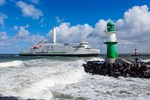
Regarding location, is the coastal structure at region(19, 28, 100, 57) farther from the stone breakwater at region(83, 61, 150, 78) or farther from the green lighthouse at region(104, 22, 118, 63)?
the stone breakwater at region(83, 61, 150, 78)

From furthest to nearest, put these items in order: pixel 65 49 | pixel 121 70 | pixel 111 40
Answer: pixel 65 49 < pixel 111 40 < pixel 121 70

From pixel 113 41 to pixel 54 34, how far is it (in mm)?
68496

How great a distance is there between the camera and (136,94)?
9172 millimetres

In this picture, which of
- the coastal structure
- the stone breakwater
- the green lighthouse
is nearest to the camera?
the stone breakwater

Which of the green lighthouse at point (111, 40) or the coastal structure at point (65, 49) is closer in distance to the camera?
the green lighthouse at point (111, 40)

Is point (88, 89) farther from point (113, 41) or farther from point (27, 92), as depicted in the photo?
point (113, 41)

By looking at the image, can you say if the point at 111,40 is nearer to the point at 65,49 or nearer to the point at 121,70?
the point at 121,70

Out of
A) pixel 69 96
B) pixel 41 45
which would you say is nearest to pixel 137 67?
pixel 69 96

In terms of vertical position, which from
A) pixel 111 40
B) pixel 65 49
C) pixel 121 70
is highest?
pixel 65 49

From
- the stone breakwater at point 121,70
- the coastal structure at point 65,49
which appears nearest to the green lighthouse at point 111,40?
the stone breakwater at point 121,70

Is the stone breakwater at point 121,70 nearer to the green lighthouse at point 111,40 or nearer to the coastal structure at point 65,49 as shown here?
the green lighthouse at point 111,40

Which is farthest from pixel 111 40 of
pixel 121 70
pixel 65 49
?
pixel 65 49

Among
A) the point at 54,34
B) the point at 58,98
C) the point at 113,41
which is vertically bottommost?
the point at 58,98

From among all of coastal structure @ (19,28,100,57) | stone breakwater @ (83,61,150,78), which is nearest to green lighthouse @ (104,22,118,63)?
stone breakwater @ (83,61,150,78)
